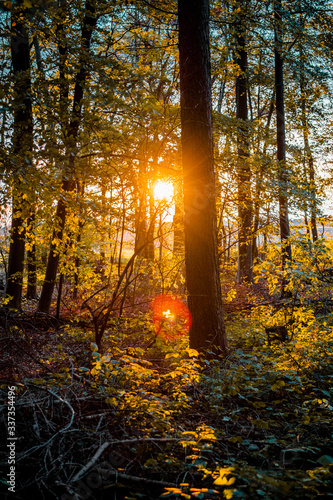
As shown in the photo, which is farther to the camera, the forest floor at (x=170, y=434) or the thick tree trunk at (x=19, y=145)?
the thick tree trunk at (x=19, y=145)

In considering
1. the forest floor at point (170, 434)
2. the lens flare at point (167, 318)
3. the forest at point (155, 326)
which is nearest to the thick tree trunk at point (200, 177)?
the forest at point (155, 326)

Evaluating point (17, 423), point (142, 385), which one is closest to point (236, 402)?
point (142, 385)

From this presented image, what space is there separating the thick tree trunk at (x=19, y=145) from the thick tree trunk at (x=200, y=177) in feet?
8.09

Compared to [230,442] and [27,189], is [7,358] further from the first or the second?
[230,442]

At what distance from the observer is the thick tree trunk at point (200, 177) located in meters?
5.07

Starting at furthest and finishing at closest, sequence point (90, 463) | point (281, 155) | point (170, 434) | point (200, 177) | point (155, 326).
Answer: point (281, 155)
point (155, 326)
point (200, 177)
point (170, 434)
point (90, 463)

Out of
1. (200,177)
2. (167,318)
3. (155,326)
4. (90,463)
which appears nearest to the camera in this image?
(90,463)

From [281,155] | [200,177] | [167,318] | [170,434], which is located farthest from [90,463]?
[281,155]

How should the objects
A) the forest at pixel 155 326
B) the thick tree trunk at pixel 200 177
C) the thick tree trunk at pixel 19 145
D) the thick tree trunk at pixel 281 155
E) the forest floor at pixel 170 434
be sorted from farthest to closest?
1. the thick tree trunk at pixel 281 155
2. the thick tree trunk at pixel 200 177
3. the thick tree trunk at pixel 19 145
4. the forest at pixel 155 326
5. the forest floor at pixel 170 434

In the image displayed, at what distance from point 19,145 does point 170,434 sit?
4.59 metres

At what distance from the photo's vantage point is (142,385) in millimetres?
3818

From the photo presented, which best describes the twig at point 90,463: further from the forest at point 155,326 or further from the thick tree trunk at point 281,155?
the thick tree trunk at point 281,155

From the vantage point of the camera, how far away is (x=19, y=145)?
495 centimetres

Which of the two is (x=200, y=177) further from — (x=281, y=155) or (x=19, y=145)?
(x=281, y=155)
